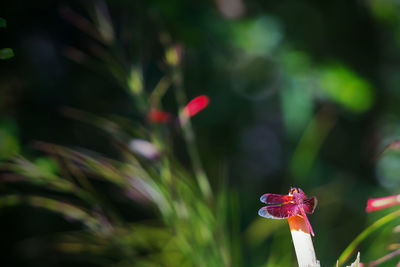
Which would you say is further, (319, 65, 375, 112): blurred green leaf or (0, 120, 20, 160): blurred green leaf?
(319, 65, 375, 112): blurred green leaf

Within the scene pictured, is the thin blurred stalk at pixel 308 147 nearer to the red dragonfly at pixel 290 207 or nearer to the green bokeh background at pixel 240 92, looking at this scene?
the green bokeh background at pixel 240 92

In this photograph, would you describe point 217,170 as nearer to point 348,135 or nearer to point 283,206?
point 348,135

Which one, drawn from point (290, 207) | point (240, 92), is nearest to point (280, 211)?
point (290, 207)

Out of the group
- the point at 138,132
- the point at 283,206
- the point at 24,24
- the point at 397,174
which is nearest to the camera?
the point at 283,206

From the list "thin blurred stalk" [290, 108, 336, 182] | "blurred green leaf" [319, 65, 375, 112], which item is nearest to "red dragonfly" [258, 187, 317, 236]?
"thin blurred stalk" [290, 108, 336, 182]

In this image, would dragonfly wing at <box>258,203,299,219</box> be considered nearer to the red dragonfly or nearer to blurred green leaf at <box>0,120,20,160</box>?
the red dragonfly

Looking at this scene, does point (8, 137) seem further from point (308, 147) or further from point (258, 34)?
point (258, 34)

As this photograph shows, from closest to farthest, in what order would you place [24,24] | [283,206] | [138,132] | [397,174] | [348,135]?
1. [283,206]
2. [138,132]
3. [24,24]
4. [397,174]
5. [348,135]

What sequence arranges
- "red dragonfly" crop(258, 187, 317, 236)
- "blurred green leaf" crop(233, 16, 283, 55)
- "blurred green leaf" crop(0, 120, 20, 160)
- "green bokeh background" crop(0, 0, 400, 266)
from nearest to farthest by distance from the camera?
1. "red dragonfly" crop(258, 187, 317, 236)
2. "blurred green leaf" crop(0, 120, 20, 160)
3. "green bokeh background" crop(0, 0, 400, 266)
4. "blurred green leaf" crop(233, 16, 283, 55)

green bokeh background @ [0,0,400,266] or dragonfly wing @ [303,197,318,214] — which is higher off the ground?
green bokeh background @ [0,0,400,266]

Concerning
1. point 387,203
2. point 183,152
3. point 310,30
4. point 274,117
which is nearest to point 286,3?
point 310,30

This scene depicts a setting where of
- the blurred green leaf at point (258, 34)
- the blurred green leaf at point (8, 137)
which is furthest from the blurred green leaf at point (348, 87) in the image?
the blurred green leaf at point (8, 137)
